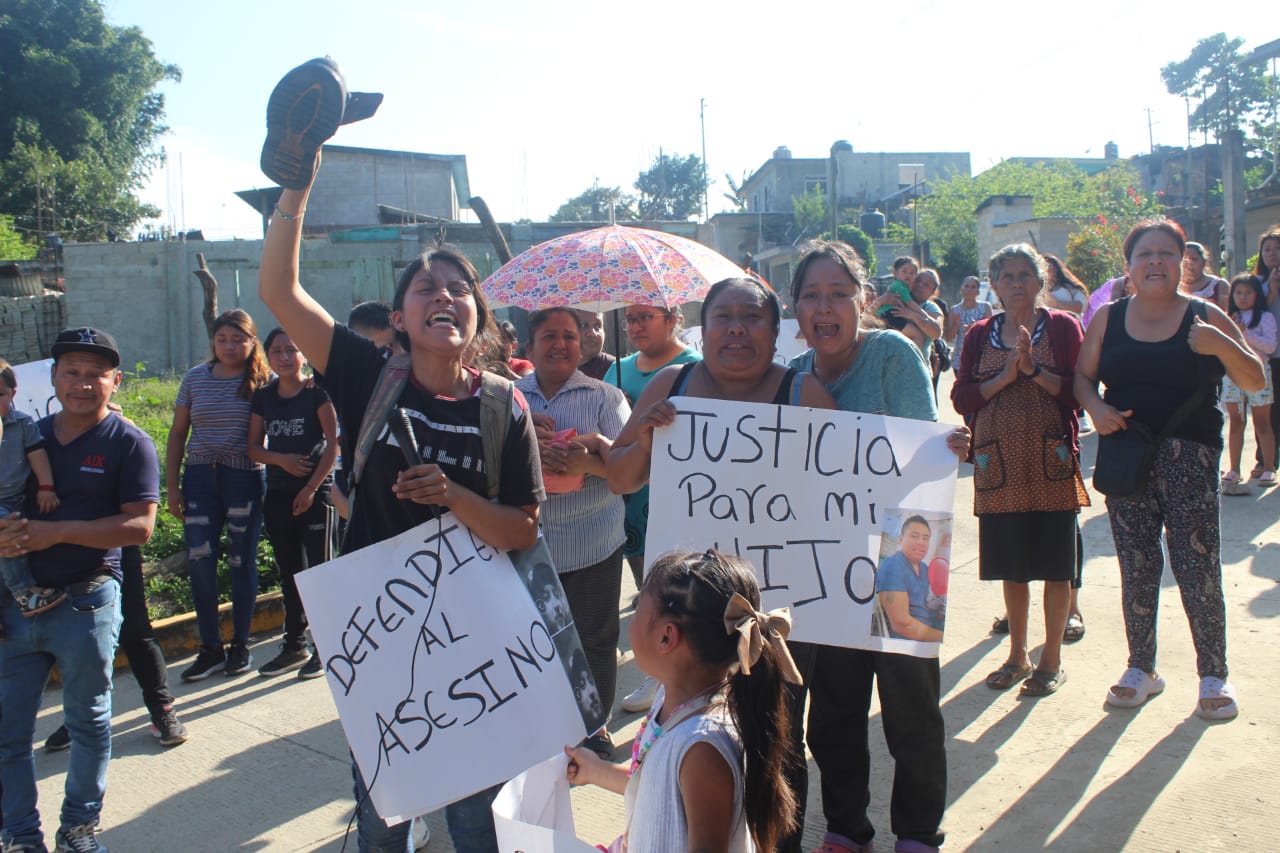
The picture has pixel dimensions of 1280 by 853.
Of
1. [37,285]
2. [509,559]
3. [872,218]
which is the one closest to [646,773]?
[509,559]

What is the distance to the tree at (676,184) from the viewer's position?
7144 cm

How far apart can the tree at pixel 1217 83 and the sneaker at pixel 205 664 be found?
253 feet

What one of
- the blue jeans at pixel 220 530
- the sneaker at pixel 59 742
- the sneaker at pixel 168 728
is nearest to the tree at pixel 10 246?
the blue jeans at pixel 220 530

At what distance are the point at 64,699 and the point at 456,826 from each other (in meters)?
1.74

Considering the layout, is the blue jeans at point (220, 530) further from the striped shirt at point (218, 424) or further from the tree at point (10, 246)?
the tree at point (10, 246)

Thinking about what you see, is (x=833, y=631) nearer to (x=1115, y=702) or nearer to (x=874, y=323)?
(x=874, y=323)

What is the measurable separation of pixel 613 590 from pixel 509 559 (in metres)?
1.34

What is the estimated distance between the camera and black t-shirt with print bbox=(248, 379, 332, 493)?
5477 mm

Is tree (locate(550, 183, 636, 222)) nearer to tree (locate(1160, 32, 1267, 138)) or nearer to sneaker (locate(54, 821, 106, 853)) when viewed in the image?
tree (locate(1160, 32, 1267, 138))

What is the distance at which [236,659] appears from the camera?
17.9 feet

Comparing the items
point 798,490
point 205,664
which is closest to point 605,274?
point 798,490

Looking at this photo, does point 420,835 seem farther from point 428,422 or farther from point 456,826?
point 428,422

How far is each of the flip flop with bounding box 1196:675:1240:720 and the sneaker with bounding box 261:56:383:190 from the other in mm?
3953

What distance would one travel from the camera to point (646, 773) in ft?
6.73
